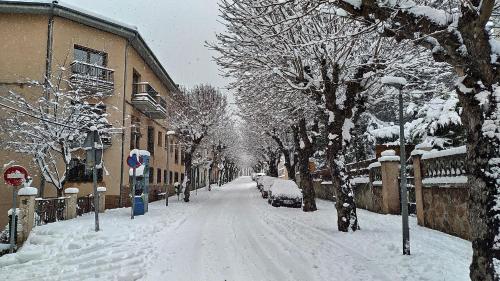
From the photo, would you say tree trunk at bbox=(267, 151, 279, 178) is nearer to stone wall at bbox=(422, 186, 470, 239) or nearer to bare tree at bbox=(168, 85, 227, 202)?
bare tree at bbox=(168, 85, 227, 202)

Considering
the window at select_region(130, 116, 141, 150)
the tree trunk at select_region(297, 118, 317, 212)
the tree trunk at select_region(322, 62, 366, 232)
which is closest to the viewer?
the tree trunk at select_region(322, 62, 366, 232)

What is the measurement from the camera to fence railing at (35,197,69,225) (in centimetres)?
1311

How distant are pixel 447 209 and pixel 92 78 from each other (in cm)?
1709

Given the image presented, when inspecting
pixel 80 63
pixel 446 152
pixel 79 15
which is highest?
pixel 79 15

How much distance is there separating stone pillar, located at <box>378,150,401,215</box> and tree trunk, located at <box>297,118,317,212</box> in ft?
15.1

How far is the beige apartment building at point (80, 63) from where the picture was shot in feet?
64.4

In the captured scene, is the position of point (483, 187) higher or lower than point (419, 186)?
higher

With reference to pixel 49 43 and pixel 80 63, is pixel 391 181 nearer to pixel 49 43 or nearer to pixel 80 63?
pixel 80 63

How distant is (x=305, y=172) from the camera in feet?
58.9

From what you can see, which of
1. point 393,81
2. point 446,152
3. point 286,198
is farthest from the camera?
point 286,198

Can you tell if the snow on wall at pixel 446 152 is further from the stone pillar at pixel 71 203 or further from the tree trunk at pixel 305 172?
the stone pillar at pixel 71 203

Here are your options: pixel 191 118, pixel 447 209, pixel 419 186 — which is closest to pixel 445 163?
pixel 447 209

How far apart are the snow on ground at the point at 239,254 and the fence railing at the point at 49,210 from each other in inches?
56.8

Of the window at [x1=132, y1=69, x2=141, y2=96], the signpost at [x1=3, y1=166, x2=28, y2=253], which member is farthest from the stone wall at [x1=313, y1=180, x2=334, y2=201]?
the signpost at [x1=3, y1=166, x2=28, y2=253]
